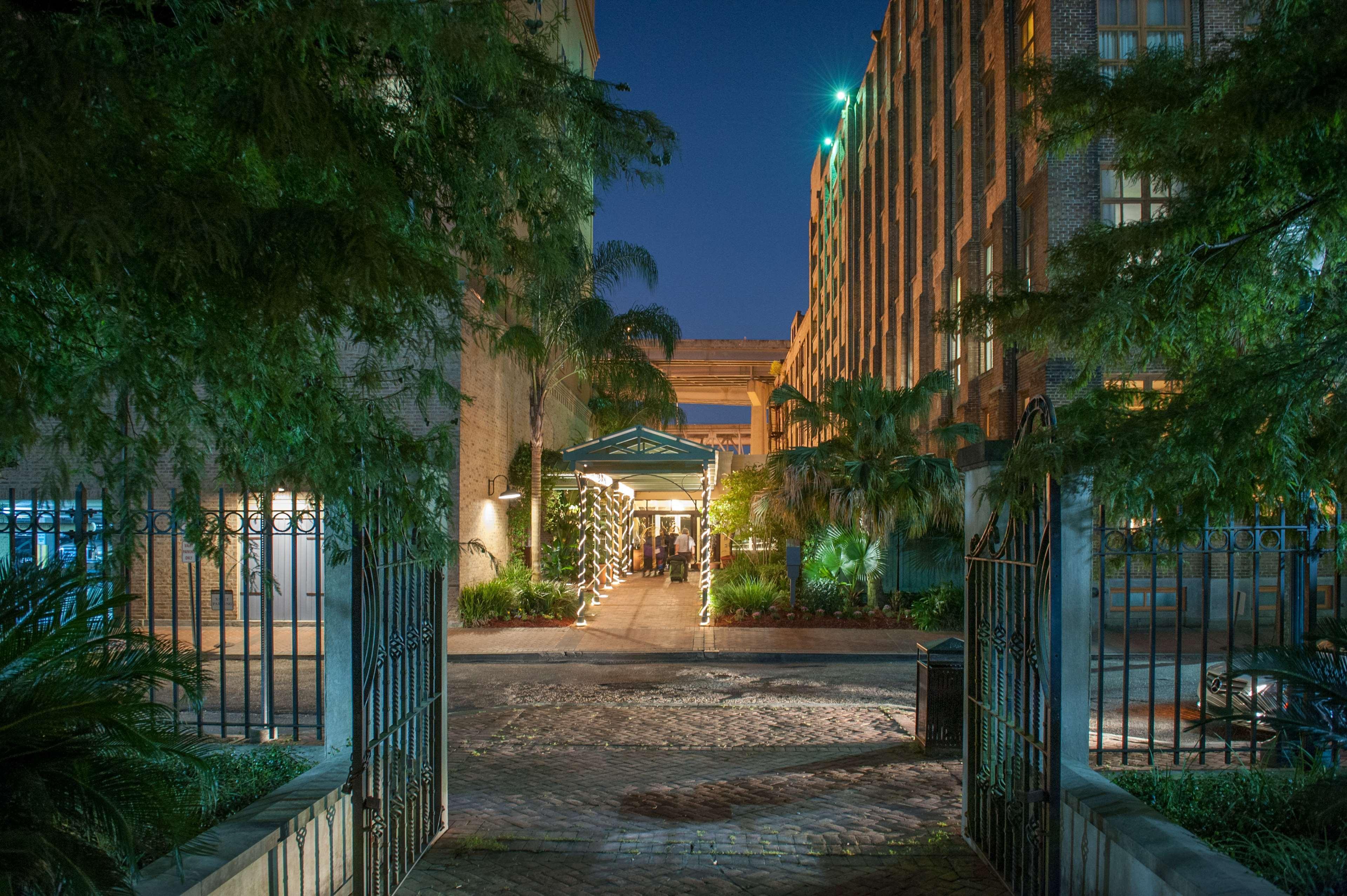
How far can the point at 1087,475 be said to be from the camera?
450 centimetres

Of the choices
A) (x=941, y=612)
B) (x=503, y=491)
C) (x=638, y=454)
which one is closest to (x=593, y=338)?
(x=638, y=454)

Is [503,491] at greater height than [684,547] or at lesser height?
greater

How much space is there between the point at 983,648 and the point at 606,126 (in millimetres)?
4060

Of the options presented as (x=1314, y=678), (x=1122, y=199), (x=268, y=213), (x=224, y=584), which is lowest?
(x=1314, y=678)

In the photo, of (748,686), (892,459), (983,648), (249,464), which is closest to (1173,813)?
(983,648)

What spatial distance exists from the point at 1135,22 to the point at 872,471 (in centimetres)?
1173

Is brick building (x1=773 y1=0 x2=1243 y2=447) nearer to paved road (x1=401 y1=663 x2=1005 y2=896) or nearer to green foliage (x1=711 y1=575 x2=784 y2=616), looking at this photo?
paved road (x1=401 y1=663 x2=1005 y2=896)

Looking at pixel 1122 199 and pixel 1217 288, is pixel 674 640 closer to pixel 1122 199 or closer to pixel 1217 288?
pixel 1217 288

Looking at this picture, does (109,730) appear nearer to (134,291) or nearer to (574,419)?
(134,291)

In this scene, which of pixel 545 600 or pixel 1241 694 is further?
pixel 545 600

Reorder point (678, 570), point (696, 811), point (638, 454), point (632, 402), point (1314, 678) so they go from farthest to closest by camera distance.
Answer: point (632, 402) → point (678, 570) → point (638, 454) → point (696, 811) → point (1314, 678)

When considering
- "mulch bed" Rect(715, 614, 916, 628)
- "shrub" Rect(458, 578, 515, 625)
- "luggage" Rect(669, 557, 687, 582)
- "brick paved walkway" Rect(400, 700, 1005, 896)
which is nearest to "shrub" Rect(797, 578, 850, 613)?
"mulch bed" Rect(715, 614, 916, 628)

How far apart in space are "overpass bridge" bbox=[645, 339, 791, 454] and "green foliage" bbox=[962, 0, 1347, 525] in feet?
136

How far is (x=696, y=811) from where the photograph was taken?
6664 mm
